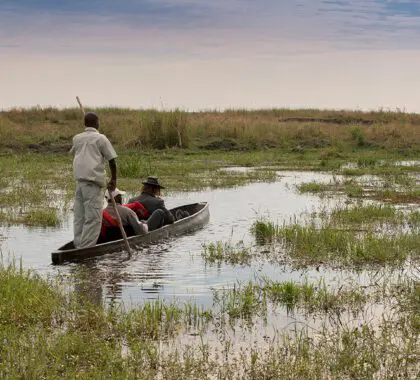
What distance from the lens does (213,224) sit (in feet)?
48.4

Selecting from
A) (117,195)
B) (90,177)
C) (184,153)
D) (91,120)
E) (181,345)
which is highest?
(91,120)

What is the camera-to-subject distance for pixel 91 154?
35.6ft

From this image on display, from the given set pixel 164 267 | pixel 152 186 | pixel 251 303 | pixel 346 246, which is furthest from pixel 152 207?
pixel 251 303

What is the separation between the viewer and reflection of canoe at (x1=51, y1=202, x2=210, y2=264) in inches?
409

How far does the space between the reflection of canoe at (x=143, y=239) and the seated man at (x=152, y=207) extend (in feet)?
0.63

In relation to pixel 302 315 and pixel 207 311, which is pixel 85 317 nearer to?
pixel 207 311

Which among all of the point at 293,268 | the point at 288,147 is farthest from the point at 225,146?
the point at 293,268

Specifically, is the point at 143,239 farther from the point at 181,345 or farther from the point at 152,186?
the point at 181,345

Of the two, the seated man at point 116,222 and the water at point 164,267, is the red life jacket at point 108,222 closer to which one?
the seated man at point 116,222

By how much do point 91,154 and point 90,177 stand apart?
0.32m

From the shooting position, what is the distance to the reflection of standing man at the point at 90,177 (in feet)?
35.5

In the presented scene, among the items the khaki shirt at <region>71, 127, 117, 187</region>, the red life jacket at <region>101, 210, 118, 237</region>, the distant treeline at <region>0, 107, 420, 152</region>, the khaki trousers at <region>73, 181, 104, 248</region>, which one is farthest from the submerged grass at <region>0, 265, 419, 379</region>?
the distant treeline at <region>0, 107, 420, 152</region>

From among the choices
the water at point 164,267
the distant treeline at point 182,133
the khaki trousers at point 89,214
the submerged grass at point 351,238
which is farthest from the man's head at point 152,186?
the distant treeline at point 182,133

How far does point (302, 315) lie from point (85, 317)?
2.14 metres
